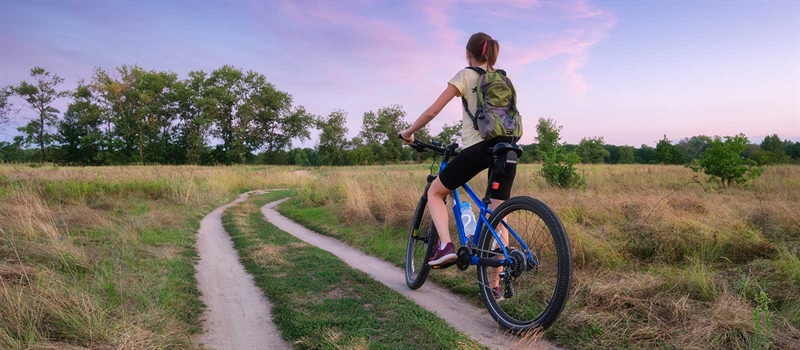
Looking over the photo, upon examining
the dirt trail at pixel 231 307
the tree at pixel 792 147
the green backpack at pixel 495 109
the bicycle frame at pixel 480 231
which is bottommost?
the dirt trail at pixel 231 307

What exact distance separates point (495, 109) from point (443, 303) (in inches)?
79.1

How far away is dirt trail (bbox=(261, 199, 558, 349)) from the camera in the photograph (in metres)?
3.18

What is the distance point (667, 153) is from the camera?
59.1 m

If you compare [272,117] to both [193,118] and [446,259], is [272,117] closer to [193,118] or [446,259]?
[193,118]

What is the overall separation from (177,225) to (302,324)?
7.59 metres

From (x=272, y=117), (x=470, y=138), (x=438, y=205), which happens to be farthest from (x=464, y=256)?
(x=272, y=117)

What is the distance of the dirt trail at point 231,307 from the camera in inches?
130

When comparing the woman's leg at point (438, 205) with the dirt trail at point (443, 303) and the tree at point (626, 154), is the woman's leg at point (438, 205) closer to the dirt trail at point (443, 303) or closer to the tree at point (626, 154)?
the dirt trail at point (443, 303)

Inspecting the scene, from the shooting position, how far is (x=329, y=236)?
8.83 meters

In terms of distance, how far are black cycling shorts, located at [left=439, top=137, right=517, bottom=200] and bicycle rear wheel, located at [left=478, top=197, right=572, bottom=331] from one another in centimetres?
39

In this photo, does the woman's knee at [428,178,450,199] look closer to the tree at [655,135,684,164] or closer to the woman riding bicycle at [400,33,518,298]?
the woman riding bicycle at [400,33,518,298]

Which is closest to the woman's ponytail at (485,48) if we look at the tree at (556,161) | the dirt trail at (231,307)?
the dirt trail at (231,307)

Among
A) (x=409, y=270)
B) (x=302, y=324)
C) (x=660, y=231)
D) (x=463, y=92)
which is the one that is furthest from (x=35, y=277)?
(x=660, y=231)

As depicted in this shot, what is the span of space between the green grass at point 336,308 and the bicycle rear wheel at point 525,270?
0.52 metres
